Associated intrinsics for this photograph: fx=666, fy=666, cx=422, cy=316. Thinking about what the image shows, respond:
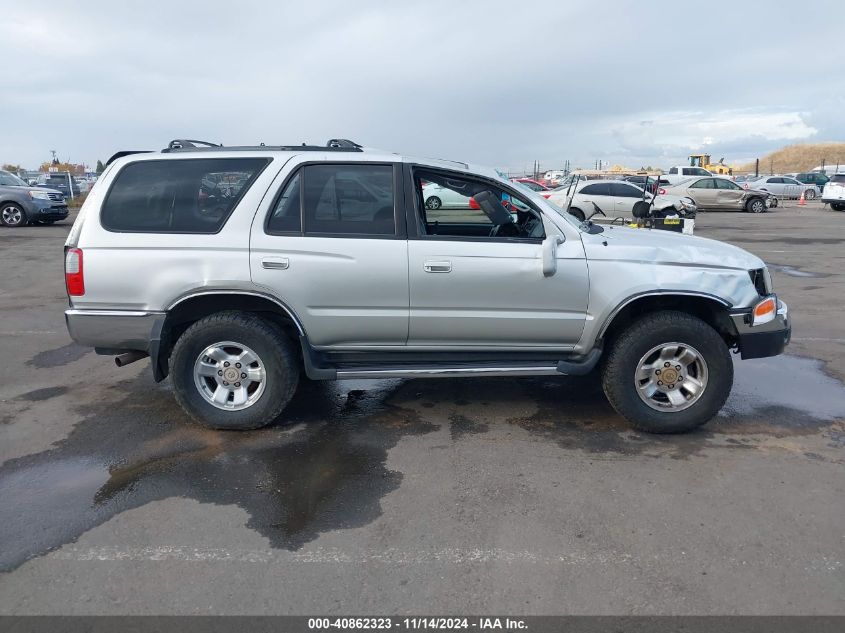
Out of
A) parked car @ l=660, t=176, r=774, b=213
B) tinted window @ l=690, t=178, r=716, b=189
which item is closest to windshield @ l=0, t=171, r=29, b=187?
parked car @ l=660, t=176, r=774, b=213

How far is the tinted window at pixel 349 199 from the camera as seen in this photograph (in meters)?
4.52

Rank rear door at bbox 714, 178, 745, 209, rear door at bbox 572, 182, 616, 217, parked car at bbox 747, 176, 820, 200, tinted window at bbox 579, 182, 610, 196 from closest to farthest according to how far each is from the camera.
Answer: rear door at bbox 572, 182, 616, 217, tinted window at bbox 579, 182, 610, 196, rear door at bbox 714, 178, 745, 209, parked car at bbox 747, 176, 820, 200

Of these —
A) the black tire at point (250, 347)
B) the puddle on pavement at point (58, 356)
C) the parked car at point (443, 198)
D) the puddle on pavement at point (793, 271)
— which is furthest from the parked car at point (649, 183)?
the puddle on pavement at point (58, 356)

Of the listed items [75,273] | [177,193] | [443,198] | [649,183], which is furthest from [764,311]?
[649,183]

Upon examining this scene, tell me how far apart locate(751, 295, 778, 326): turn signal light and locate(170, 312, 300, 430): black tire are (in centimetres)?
317

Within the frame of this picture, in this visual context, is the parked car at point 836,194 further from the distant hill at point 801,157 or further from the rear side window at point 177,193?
the distant hill at point 801,157

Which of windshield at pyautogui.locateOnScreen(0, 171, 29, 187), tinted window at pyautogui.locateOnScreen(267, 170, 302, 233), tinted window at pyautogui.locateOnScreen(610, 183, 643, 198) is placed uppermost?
windshield at pyautogui.locateOnScreen(0, 171, 29, 187)

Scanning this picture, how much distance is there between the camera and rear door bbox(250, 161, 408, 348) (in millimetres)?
4434

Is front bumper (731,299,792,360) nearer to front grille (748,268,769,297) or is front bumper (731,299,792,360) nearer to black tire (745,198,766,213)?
front grille (748,268,769,297)

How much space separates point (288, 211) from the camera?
178 inches

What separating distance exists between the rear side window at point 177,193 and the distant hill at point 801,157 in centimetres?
8639
